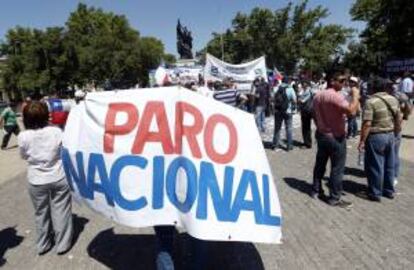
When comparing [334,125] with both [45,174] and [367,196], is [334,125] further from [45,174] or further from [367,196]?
[45,174]

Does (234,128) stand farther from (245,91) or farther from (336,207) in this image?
(245,91)

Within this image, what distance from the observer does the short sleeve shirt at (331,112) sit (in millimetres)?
6453

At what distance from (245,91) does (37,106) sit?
49.4 ft

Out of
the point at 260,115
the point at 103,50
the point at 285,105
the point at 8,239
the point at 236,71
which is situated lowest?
the point at 8,239

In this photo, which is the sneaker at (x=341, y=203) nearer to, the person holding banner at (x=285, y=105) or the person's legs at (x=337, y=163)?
the person's legs at (x=337, y=163)

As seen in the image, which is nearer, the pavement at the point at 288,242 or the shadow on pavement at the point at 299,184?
the pavement at the point at 288,242

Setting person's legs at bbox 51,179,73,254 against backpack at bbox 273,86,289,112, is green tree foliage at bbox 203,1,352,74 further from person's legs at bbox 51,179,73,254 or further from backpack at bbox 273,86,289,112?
person's legs at bbox 51,179,73,254

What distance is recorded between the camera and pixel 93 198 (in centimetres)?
428

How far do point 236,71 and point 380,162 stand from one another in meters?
14.5

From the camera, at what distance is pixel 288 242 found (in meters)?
5.43

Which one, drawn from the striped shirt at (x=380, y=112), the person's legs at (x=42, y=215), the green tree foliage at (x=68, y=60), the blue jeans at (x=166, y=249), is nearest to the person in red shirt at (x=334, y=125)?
the striped shirt at (x=380, y=112)

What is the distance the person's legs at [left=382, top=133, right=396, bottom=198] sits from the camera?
7.06 metres

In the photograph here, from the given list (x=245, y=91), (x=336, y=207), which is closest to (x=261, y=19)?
(x=245, y=91)

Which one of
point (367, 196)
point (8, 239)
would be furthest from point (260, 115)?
point (8, 239)
